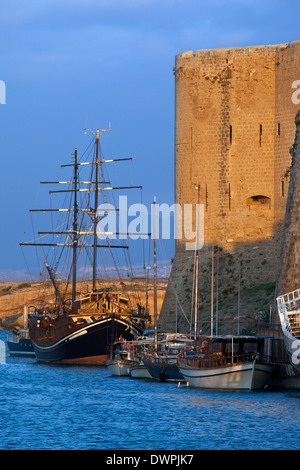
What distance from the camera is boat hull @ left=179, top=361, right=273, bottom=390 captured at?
111 ft

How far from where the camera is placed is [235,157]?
5050 centimetres

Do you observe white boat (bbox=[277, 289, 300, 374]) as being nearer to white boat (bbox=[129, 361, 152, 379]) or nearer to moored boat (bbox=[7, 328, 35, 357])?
white boat (bbox=[129, 361, 152, 379])

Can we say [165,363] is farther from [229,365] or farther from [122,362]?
[229,365]

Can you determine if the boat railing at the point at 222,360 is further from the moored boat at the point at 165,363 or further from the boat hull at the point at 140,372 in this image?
the boat hull at the point at 140,372

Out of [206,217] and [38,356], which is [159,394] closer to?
[206,217]

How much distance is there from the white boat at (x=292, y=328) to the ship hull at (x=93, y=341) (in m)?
17.6

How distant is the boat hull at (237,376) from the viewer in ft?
111

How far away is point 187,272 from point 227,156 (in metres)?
5.60

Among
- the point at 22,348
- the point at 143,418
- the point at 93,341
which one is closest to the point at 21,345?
the point at 22,348

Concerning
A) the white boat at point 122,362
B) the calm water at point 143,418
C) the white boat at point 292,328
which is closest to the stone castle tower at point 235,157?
the white boat at point 122,362

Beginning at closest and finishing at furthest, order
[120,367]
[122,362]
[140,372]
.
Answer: [140,372]
[120,367]
[122,362]

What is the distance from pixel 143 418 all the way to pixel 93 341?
21.3 metres

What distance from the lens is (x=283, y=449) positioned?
80.0 feet
